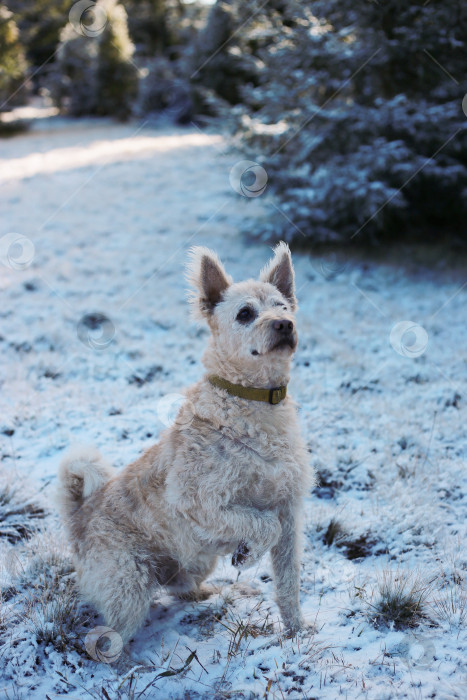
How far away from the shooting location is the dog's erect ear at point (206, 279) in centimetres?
320

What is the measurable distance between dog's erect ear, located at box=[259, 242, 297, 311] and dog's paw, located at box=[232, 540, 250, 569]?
56.7 inches

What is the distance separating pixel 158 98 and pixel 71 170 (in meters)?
9.21

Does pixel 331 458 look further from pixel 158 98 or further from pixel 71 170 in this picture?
pixel 158 98

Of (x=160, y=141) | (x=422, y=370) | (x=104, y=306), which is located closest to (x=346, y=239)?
(x=422, y=370)

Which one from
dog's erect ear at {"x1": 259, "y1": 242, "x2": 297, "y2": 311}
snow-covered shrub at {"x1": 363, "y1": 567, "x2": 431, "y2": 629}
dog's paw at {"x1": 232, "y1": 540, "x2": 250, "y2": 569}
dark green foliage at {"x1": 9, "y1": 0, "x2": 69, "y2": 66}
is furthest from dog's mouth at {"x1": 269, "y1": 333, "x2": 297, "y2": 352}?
dark green foliage at {"x1": 9, "y1": 0, "x2": 69, "y2": 66}

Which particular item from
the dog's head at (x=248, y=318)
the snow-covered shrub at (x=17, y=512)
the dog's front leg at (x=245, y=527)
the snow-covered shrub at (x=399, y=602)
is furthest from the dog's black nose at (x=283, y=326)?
the snow-covered shrub at (x=17, y=512)

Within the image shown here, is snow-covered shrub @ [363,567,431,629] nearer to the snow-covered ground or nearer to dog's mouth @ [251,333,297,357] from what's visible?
the snow-covered ground

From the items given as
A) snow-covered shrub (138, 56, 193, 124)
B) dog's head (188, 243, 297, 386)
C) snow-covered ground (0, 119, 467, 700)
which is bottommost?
snow-covered shrub (138, 56, 193, 124)

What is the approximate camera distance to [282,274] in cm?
336

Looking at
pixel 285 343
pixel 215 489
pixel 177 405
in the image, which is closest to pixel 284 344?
pixel 285 343

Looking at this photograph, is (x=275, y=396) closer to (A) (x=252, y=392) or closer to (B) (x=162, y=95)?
(A) (x=252, y=392)

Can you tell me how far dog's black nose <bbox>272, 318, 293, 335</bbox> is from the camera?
109 inches

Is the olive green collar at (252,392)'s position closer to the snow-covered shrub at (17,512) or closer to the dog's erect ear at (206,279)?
the dog's erect ear at (206,279)

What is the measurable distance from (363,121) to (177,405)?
5779mm
